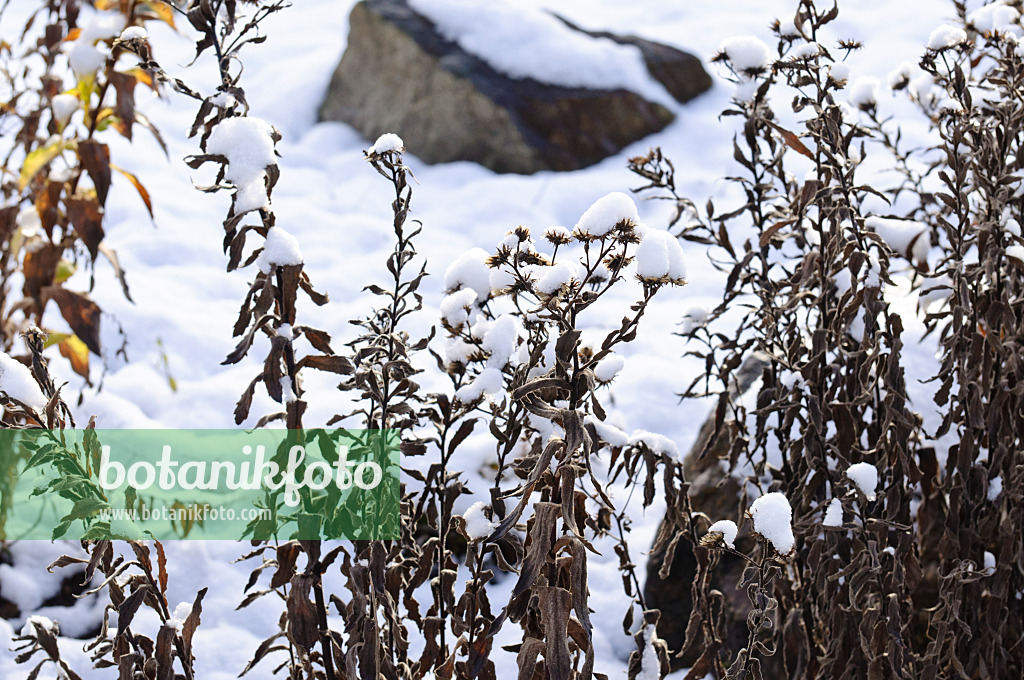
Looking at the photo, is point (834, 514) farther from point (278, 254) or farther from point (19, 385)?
point (19, 385)

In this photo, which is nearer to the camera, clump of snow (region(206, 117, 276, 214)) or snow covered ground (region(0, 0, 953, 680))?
clump of snow (region(206, 117, 276, 214))

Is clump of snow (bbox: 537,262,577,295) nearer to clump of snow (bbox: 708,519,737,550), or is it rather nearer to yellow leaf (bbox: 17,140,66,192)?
clump of snow (bbox: 708,519,737,550)

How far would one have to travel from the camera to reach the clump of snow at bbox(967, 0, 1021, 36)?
1613mm

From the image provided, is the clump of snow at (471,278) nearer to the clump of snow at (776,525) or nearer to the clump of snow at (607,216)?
the clump of snow at (607,216)

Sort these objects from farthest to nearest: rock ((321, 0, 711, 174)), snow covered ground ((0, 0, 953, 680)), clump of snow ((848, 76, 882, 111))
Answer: rock ((321, 0, 711, 174)) → snow covered ground ((0, 0, 953, 680)) → clump of snow ((848, 76, 882, 111))

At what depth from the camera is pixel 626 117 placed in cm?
417

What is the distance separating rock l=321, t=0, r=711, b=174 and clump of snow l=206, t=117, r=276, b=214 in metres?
2.88

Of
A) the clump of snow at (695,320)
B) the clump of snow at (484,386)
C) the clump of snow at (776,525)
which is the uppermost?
the clump of snow at (695,320)

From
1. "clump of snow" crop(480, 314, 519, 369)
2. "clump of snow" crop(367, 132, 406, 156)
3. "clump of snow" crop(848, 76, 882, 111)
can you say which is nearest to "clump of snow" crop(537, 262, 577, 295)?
"clump of snow" crop(480, 314, 519, 369)

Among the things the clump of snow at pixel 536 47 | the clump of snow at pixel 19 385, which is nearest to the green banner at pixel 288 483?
the clump of snow at pixel 19 385

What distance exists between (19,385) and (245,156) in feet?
1.37

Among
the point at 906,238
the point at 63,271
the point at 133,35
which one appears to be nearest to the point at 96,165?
the point at 63,271

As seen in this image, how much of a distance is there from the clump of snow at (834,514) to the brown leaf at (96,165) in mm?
1588

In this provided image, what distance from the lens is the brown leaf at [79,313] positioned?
2.03 meters
